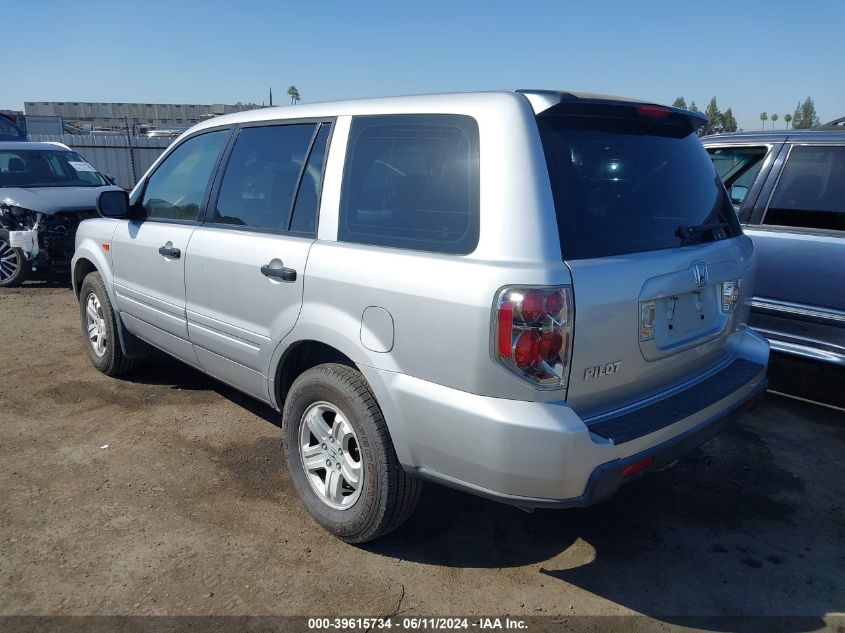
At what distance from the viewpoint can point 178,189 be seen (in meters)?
4.13

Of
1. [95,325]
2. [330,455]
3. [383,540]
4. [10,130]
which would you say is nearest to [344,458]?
[330,455]

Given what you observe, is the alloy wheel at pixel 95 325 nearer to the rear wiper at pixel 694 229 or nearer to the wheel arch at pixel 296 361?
the wheel arch at pixel 296 361

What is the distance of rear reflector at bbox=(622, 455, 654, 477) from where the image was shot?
7.82 ft

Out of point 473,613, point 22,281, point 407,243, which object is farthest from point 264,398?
point 22,281

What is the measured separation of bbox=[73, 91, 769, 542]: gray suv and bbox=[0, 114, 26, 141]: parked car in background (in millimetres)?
16603

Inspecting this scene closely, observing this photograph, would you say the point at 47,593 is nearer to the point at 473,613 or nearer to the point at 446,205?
the point at 473,613

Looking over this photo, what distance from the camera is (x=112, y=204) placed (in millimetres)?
4273

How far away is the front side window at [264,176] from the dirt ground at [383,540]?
1.44 meters

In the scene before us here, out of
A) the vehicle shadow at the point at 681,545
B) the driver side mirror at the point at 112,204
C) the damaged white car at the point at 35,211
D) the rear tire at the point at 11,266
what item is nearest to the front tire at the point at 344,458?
the vehicle shadow at the point at 681,545

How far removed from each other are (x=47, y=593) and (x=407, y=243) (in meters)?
2.05

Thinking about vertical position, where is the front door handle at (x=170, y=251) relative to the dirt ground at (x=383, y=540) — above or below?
above

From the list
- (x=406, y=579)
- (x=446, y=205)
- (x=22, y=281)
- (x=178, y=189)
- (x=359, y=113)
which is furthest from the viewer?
(x=22, y=281)

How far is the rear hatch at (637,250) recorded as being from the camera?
236 centimetres

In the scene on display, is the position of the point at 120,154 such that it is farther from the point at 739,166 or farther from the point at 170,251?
the point at 739,166
